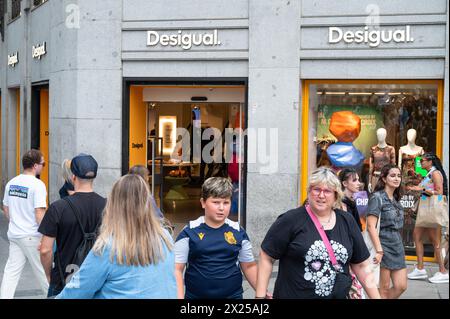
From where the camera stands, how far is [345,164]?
11828mm

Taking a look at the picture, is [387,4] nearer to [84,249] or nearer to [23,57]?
[84,249]

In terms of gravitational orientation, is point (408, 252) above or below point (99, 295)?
below

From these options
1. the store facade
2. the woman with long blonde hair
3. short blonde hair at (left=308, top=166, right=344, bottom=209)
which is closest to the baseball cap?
short blonde hair at (left=308, top=166, right=344, bottom=209)

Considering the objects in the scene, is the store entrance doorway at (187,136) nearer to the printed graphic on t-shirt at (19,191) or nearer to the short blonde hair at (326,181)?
the printed graphic on t-shirt at (19,191)

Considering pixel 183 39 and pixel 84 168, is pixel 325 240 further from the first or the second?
pixel 183 39

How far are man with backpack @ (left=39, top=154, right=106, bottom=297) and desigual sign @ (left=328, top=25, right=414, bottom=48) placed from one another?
20.6ft

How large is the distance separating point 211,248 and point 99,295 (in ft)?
5.22

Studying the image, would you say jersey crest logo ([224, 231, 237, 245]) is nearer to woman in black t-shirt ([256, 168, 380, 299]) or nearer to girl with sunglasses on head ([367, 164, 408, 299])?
woman in black t-shirt ([256, 168, 380, 299])

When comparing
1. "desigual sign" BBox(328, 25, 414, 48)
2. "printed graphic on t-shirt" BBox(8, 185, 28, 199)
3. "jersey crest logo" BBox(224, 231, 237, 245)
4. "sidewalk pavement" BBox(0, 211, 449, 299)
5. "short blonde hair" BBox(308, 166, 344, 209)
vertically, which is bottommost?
"sidewalk pavement" BBox(0, 211, 449, 299)

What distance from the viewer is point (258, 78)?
11.6m

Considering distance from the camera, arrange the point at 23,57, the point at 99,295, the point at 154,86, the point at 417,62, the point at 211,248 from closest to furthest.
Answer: the point at 99,295 → the point at 211,248 → the point at 417,62 → the point at 154,86 → the point at 23,57

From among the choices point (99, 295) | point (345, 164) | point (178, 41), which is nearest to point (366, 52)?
point (345, 164)

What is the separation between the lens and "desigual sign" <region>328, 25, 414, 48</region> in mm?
11039

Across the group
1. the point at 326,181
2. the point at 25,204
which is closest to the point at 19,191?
the point at 25,204
